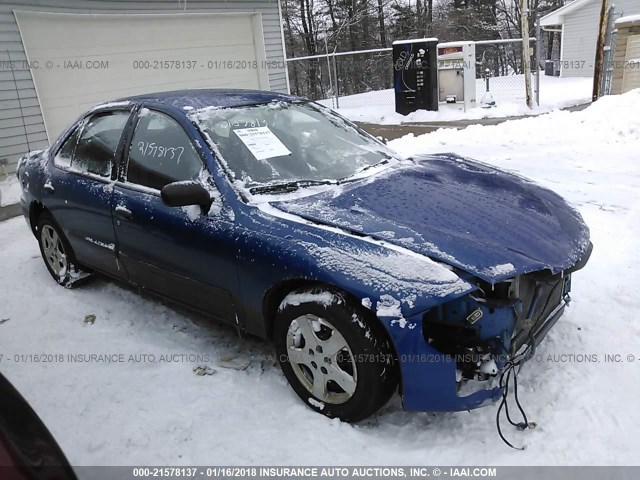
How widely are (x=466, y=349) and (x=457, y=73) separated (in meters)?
11.4

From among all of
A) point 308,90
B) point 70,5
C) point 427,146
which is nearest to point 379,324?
point 427,146

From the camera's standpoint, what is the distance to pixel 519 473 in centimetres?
227

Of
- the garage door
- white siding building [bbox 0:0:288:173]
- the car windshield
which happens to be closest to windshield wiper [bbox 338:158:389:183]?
the car windshield

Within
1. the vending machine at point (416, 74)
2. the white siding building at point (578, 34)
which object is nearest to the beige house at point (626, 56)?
the vending machine at point (416, 74)

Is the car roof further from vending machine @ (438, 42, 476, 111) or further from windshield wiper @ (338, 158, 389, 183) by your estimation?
vending machine @ (438, 42, 476, 111)

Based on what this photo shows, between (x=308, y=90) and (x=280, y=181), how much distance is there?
26660mm

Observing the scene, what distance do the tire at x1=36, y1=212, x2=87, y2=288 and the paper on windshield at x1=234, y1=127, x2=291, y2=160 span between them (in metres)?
1.93

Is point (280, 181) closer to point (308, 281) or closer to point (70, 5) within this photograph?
point (308, 281)

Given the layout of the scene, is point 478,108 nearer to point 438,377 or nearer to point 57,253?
point 57,253

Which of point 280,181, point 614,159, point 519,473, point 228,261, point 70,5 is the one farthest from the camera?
Answer: point 70,5

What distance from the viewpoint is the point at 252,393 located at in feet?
9.55

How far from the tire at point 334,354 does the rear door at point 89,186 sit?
164 cm

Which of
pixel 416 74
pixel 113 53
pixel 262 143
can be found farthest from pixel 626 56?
pixel 262 143

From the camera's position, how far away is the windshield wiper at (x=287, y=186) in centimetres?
294
